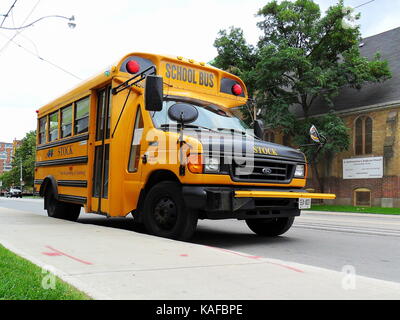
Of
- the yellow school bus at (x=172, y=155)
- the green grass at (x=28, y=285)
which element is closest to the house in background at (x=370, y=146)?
the yellow school bus at (x=172, y=155)

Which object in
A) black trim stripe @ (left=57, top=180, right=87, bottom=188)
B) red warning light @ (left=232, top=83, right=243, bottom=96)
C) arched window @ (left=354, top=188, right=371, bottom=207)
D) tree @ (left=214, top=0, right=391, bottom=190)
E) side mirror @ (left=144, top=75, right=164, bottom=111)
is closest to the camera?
side mirror @ (left=144, top=75, right=164, bottom=111)

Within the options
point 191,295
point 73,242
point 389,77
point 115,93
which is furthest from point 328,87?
point 191,295

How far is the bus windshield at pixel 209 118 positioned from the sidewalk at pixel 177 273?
1991mm

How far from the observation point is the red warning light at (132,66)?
307 inches

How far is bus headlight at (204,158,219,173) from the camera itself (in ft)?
20.1

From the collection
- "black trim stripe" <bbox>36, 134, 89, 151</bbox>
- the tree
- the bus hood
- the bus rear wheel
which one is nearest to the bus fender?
the bus rear wheel

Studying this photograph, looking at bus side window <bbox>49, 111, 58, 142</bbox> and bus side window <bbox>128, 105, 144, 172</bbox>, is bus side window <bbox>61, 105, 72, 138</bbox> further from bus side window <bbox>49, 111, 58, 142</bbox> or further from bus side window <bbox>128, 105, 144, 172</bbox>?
bus side window <bbox>128, 105, 144, 172</bbox>

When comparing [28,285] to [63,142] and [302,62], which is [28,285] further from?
[302,62]

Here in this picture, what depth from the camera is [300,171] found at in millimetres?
7445

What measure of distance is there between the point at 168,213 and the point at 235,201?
1.18m

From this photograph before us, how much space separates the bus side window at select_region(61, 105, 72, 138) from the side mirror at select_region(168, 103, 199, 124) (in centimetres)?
393

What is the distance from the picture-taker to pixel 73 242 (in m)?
6.14

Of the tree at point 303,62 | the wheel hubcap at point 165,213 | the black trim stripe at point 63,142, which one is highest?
the tree at point 303,62

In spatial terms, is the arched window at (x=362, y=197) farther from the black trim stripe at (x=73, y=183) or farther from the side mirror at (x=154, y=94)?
the side mirror at (x=154, y=94)
